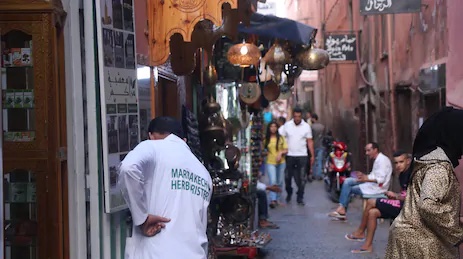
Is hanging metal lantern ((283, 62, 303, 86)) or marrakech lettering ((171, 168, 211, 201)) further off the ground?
hanging metal lantern ((283, 62, 303, 86))

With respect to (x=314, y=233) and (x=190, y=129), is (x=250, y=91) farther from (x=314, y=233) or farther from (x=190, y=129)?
(x=190, y=129)

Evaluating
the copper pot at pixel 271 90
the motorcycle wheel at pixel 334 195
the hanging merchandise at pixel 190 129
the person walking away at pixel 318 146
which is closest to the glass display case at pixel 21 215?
the hanging merchandise at pixel 190 129

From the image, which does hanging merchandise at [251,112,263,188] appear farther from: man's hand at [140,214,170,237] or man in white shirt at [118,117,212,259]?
man's hand at [140,214,170,237]

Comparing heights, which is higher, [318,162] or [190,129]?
[190,129]

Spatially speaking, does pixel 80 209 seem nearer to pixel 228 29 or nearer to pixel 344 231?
pixel 228 29

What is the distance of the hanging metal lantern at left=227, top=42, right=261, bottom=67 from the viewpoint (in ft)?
32.1

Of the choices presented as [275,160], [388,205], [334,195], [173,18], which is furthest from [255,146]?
[173,18]

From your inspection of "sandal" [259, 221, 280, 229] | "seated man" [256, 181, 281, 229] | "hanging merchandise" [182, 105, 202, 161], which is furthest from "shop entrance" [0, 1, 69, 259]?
"sandal" [259, 221, 280, 229]

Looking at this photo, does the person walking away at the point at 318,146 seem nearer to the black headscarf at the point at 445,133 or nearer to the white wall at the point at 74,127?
the black headscarf at the point at 445,133

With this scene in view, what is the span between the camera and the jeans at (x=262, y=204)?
11789 millimetres

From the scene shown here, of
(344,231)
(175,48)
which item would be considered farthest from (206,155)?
(344,231)

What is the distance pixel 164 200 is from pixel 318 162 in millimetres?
17439

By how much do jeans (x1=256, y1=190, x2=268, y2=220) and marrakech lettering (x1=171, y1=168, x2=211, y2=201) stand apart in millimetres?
6839

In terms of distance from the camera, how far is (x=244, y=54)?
9.77 metres
